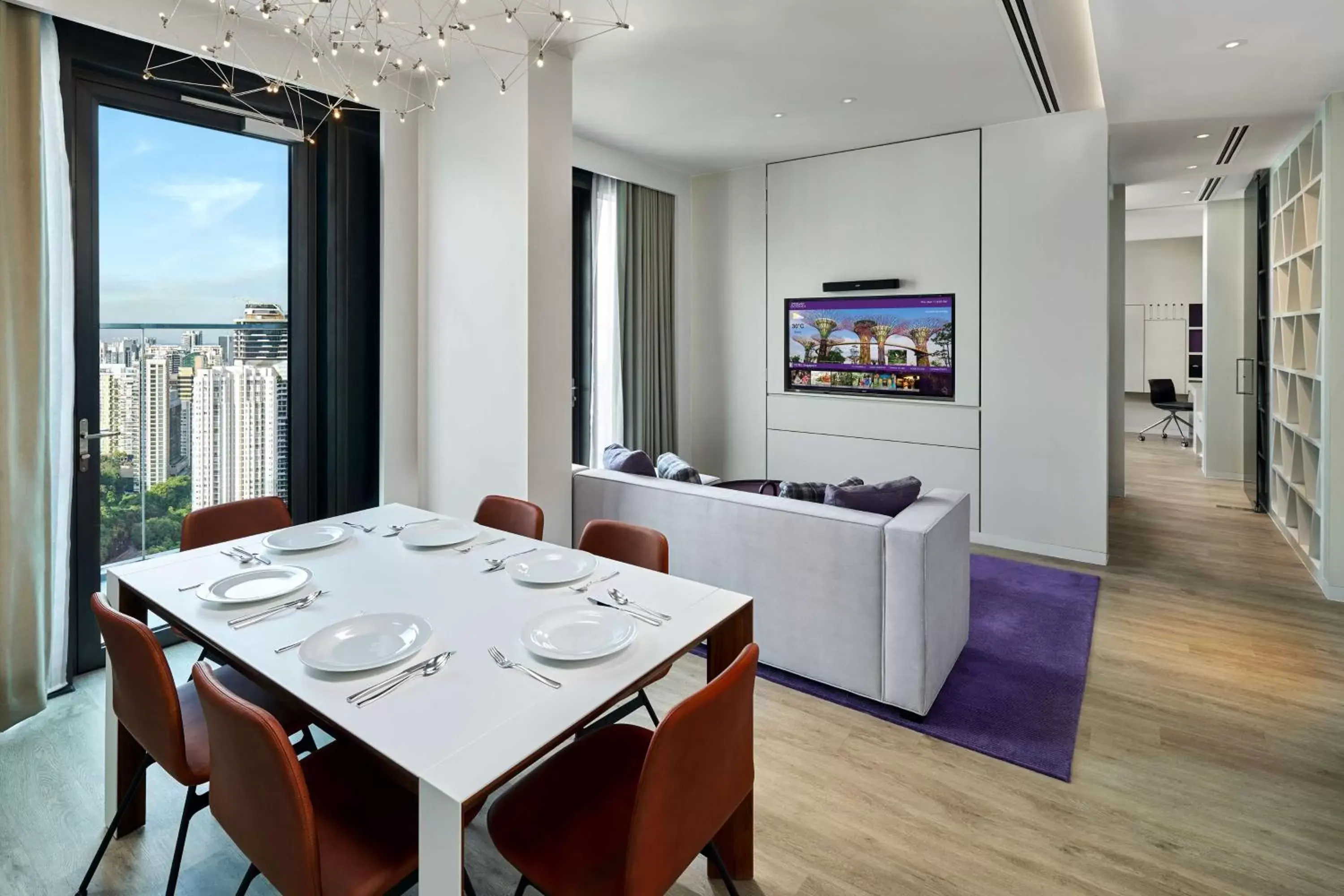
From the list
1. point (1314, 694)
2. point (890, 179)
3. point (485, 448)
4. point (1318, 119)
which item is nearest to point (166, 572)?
point (485, 448)

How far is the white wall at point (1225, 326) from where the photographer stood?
6.50 m

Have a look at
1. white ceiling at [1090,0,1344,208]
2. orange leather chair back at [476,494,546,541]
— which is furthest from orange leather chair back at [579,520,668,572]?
white ceiling at [1090,0,1344,208]

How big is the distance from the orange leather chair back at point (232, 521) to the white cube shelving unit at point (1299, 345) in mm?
5211

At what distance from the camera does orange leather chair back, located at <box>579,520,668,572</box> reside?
2.16 meters

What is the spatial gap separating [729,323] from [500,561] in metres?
4.16

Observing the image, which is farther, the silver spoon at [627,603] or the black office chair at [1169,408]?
the black office chair at [1169,408]

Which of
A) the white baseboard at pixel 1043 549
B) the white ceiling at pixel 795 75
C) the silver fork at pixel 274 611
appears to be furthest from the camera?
the white baseboard at pixel 1043 549

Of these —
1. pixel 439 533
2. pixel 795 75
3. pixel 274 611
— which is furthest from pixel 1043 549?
pixel 274 611

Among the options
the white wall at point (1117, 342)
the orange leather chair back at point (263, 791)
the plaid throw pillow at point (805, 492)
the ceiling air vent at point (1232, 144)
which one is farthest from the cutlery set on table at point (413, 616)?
the white wall at point (1117, 342)

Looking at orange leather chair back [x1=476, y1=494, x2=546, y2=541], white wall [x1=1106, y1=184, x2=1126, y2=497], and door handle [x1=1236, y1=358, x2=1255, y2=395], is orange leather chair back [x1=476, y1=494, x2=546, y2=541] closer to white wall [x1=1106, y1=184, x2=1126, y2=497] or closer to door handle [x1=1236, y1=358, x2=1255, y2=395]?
white wall [x1=1106, y1=184, x2=1126, y2=497]

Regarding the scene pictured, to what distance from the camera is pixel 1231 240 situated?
6.53 m

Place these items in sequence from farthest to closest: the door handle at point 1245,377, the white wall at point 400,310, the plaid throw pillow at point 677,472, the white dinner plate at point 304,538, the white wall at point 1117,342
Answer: the door handle at point 1245,377 < the white wall at point 1117,342 < the white wall at point 400,310 < the plaid throw pillow at point 677,472 < the white dinner plate at point 304,538

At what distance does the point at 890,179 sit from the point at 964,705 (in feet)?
12.2

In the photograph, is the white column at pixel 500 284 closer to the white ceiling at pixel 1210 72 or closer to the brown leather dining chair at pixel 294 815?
the brown leather dining chair at pixel 294 815
